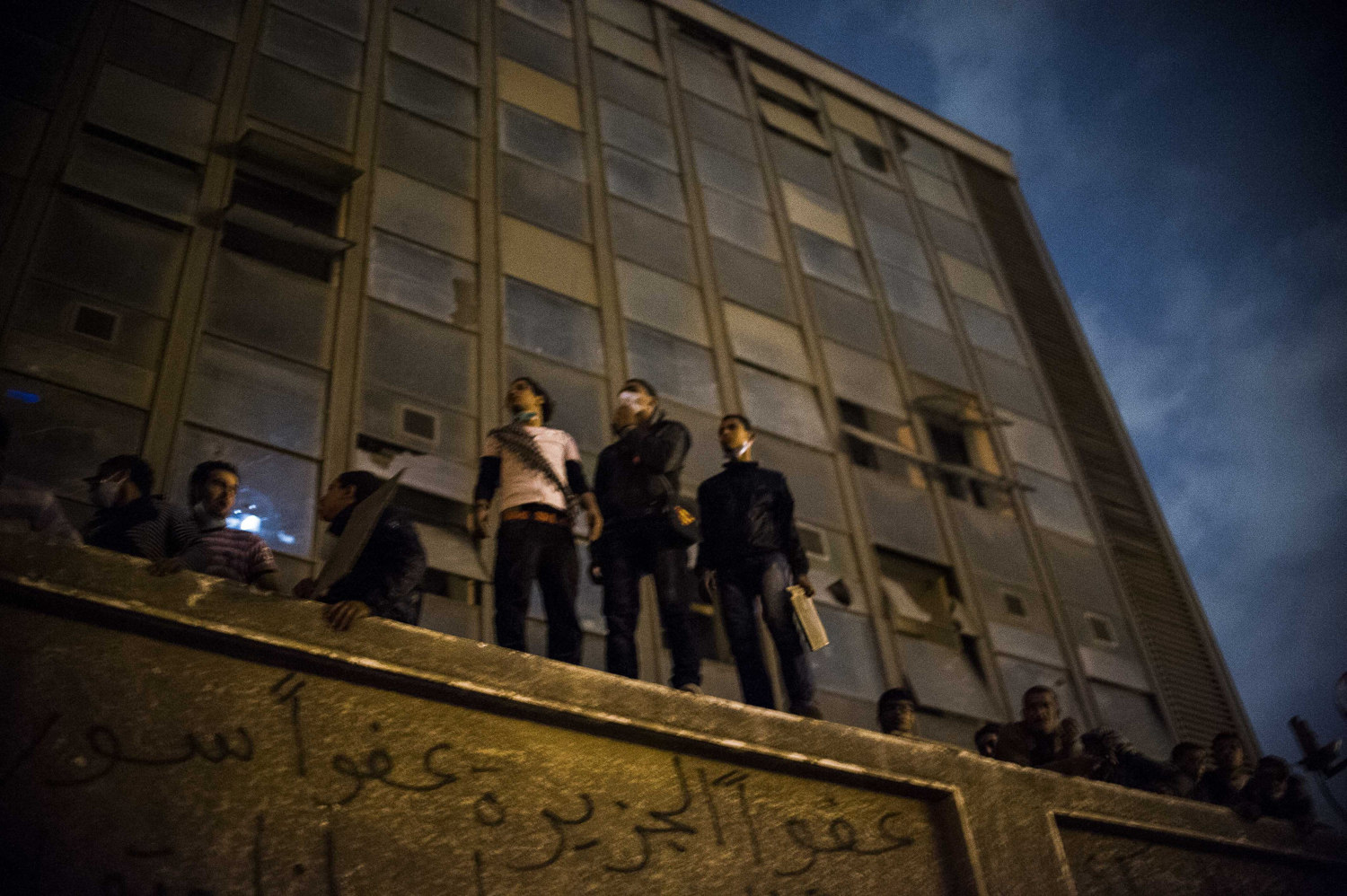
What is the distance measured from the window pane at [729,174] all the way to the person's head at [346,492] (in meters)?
9.44

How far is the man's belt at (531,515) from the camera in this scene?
5.52 meters

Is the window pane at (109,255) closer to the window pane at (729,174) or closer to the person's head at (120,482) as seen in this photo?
the person's head at (120,482)

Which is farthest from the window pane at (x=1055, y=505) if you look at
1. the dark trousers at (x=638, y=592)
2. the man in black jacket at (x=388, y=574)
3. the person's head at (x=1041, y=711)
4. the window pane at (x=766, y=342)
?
the man in black jacket at (x=388, y=574)

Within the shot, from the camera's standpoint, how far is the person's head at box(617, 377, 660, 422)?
6.07 meters

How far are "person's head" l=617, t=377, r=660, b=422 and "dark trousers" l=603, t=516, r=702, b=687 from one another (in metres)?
0.60

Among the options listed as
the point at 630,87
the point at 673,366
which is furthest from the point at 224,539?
the point at 630,87

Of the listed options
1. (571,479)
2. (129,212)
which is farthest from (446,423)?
(571,479)

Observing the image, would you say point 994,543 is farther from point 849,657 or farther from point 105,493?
point 105,493

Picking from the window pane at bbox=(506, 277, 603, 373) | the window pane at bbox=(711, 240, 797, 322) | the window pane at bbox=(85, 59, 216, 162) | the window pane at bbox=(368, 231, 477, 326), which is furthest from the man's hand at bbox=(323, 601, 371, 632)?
the window pane at bbox=(711, 240, 797, 322)

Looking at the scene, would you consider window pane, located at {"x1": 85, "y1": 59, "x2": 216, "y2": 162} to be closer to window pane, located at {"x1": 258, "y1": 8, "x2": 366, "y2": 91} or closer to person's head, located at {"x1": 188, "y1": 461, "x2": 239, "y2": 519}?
window pane, located at {"x1": 258, "y1": 8, "x2": 366, "y2": 91}

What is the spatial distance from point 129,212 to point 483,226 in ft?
10.3

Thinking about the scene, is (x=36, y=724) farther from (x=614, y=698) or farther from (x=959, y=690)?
(x=959, y=690)

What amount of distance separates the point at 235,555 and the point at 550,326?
6321mm

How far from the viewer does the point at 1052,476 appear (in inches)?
553
